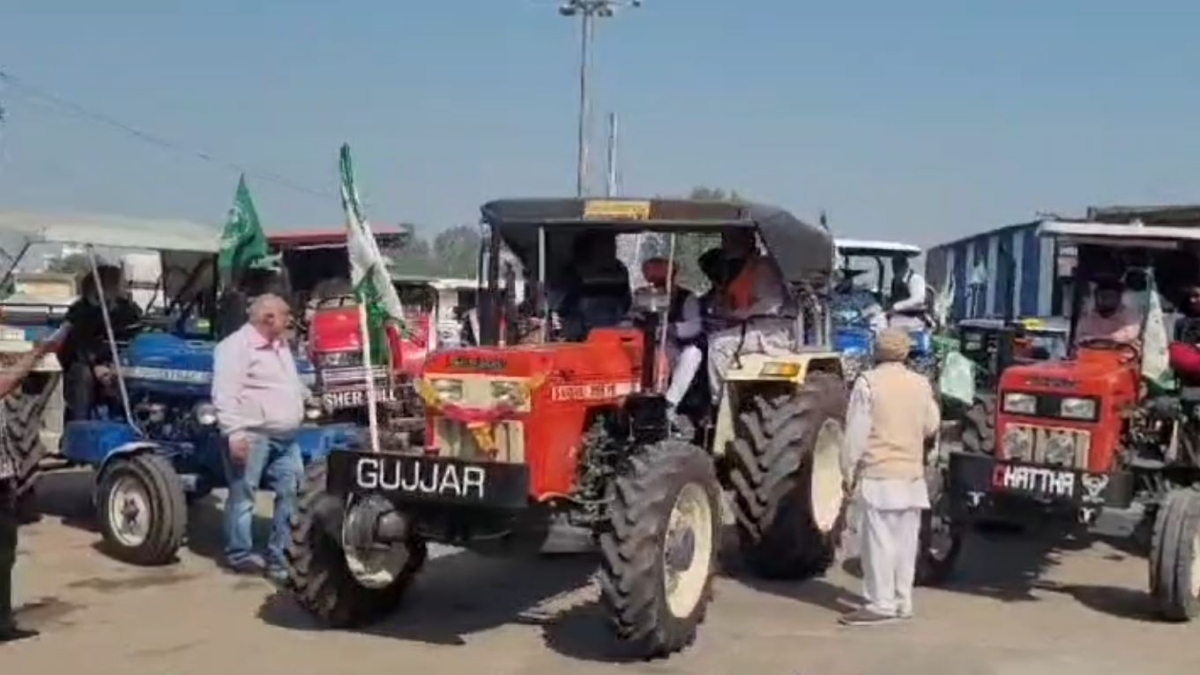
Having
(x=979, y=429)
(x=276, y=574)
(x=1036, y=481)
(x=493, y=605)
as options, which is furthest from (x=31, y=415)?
(x=1036, y=481)

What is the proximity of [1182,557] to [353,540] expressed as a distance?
4.43 meters

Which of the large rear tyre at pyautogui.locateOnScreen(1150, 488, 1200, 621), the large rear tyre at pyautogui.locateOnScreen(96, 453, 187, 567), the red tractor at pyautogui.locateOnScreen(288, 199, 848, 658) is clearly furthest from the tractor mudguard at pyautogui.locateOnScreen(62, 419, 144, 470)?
the large rear tyre at pyautogui.locateOnScreen(1150, 488, 1200, 621)

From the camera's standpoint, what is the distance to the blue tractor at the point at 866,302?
17406 mm

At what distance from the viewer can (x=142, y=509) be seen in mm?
9547

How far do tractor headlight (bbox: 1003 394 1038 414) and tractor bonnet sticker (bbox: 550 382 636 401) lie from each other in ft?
7.99

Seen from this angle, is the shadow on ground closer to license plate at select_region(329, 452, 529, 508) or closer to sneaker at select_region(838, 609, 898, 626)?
license plate at select_region(329, 452, 529, 508)

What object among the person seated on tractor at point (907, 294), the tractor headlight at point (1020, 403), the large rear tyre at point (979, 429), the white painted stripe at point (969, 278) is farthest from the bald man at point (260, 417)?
the white painted stripe at point (969, 278)

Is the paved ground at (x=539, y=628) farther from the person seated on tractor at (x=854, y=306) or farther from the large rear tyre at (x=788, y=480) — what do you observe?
the person seated on tractor at (x=854, y=306)

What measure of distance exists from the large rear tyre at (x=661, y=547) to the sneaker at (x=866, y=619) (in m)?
0.92

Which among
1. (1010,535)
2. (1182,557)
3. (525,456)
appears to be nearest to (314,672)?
(525,456)

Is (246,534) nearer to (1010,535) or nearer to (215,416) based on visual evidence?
(215,416)

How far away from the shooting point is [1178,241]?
364 inches

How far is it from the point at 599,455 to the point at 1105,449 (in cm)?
315

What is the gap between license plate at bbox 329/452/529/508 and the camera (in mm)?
7012
